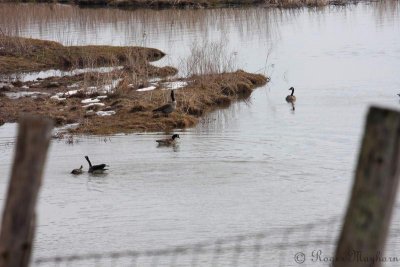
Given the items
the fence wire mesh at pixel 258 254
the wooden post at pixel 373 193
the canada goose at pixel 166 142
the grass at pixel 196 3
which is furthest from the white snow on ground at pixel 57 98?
the grass at pixel 196 3

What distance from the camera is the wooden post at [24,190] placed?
4246 mm

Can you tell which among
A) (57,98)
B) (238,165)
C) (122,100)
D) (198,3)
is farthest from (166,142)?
(198,3)

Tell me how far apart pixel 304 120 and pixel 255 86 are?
7.33 m

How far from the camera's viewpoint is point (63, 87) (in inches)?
1267

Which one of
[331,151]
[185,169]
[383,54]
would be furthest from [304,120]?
[383,54]

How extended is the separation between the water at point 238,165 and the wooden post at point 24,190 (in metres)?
9.98

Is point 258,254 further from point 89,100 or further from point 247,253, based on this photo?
point 89,100

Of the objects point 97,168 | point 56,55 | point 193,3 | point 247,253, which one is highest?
point 193,3

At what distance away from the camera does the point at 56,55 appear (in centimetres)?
3969

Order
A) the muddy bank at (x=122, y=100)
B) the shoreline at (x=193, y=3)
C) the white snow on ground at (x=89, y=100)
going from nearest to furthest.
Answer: the muddy bank at (x=122, y=100)
the white snow on ground at (x=89, y=100)
the shoreline at (x=193, y=3)

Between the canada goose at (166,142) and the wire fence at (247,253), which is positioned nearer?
the wire fence at (247,253)

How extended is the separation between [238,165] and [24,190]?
15.7 metres

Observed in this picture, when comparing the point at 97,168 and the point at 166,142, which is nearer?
the point at 97,168

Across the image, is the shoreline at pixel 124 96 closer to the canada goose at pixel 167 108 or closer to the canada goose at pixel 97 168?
the canada goose at pixel 167 108
